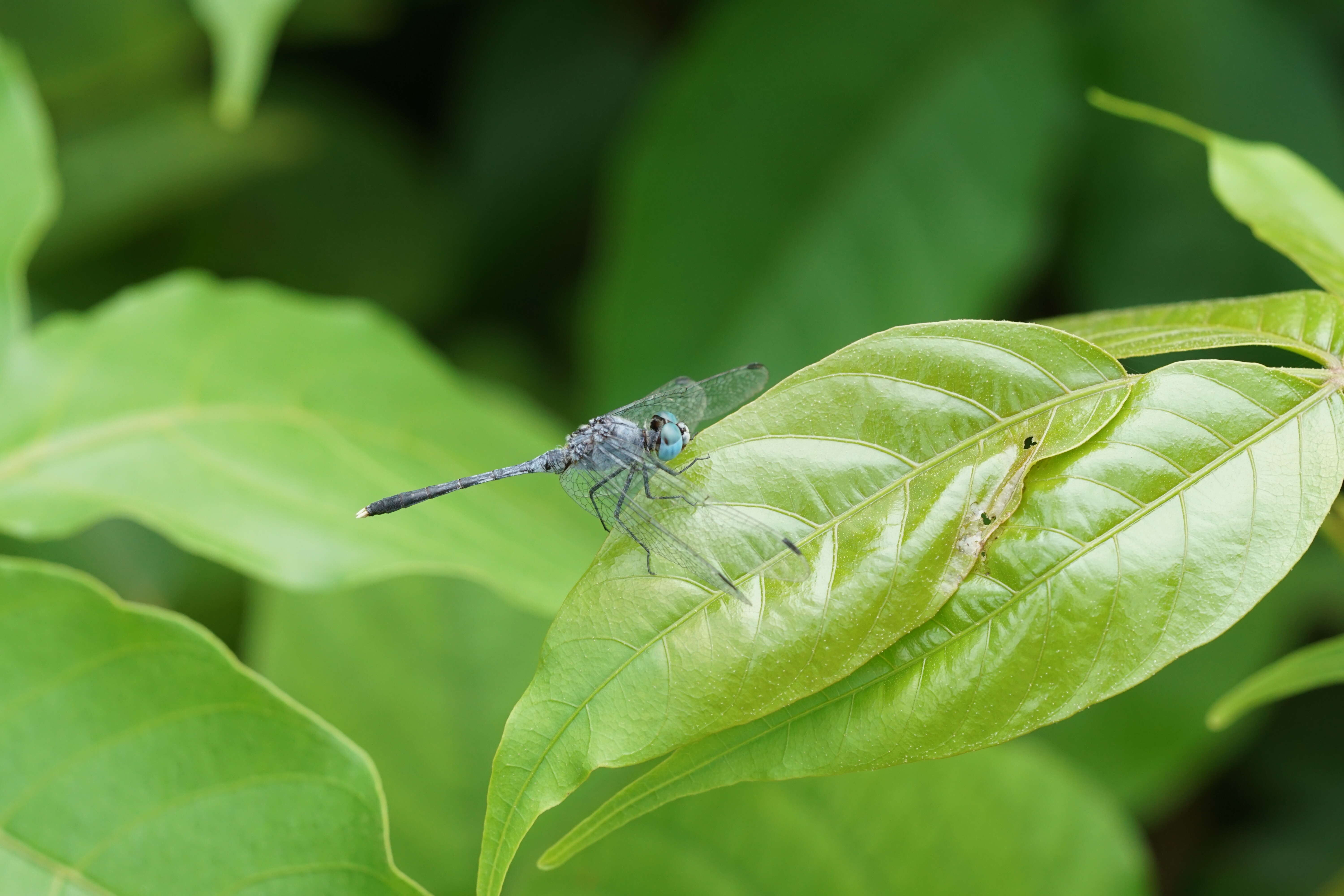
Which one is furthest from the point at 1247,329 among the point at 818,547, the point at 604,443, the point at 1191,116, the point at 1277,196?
the point at 1191,116

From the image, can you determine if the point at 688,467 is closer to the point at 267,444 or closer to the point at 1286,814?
the point at 267,444

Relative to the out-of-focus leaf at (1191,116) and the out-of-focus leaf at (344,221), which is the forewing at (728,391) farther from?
the out-of-focus leaf at (344,221)

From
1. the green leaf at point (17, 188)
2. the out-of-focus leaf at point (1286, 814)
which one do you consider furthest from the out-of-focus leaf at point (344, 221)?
the out-of-focus leaf at point (1286, 814)

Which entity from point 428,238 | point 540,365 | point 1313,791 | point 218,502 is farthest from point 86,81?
point 1313,791

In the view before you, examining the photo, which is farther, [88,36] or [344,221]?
[344,221]

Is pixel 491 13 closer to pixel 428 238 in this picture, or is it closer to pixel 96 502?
pixel 428 238

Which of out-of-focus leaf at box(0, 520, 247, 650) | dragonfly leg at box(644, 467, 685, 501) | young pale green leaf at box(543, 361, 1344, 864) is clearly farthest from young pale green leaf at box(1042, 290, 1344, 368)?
out-of-focus leaf at box(0, 520, 247, 650)

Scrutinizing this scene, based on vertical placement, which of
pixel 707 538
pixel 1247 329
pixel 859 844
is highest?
pixel 1247 329
